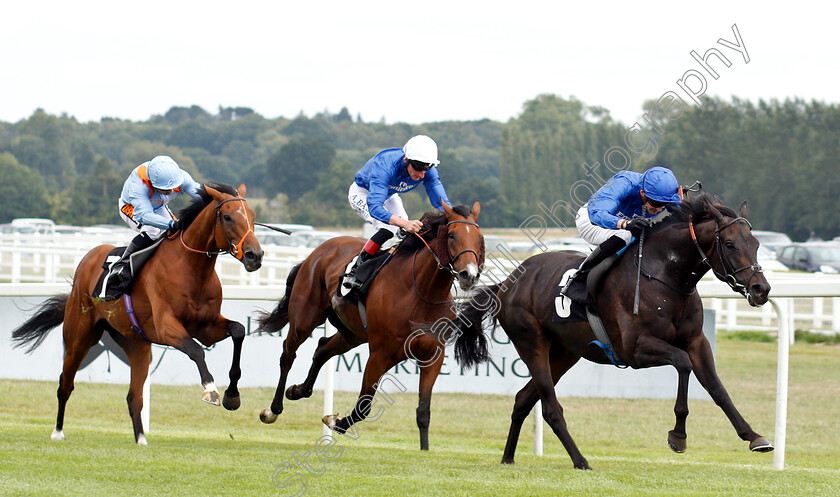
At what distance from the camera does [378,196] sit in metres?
5.84

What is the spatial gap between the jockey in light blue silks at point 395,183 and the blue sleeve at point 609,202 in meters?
→ 0.87

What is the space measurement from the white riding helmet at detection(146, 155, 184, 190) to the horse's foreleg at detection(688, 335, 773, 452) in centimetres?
339

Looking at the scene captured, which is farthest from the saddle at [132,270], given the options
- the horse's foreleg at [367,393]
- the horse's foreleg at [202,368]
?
the horse's foreleg at [367,393]

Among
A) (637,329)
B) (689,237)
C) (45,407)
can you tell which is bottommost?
(45,407)

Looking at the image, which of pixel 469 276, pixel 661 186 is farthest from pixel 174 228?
pixel 661 186

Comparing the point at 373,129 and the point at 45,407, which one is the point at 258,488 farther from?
the point at 373,129

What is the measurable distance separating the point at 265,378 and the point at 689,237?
481 cm

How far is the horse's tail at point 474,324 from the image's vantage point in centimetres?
601

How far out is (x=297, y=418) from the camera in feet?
27.7

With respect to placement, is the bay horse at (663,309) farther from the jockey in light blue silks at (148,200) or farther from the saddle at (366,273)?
the jockey in light blue silks at (148,200)

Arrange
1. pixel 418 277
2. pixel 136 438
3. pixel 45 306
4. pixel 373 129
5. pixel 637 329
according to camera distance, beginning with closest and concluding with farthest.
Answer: pixel 637 329 < pixel 418 277 < pixel 136 438 < pixel 45 306 < pixel 373 129

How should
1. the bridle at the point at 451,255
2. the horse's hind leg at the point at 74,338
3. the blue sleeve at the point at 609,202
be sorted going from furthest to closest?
the horse's hind leg at the point at 74,338 < the blue sleeve at the point at 609,202 < the bridle at the point at 451,255

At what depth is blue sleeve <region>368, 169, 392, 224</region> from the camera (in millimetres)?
5762

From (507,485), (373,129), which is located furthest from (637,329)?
(373,129)
